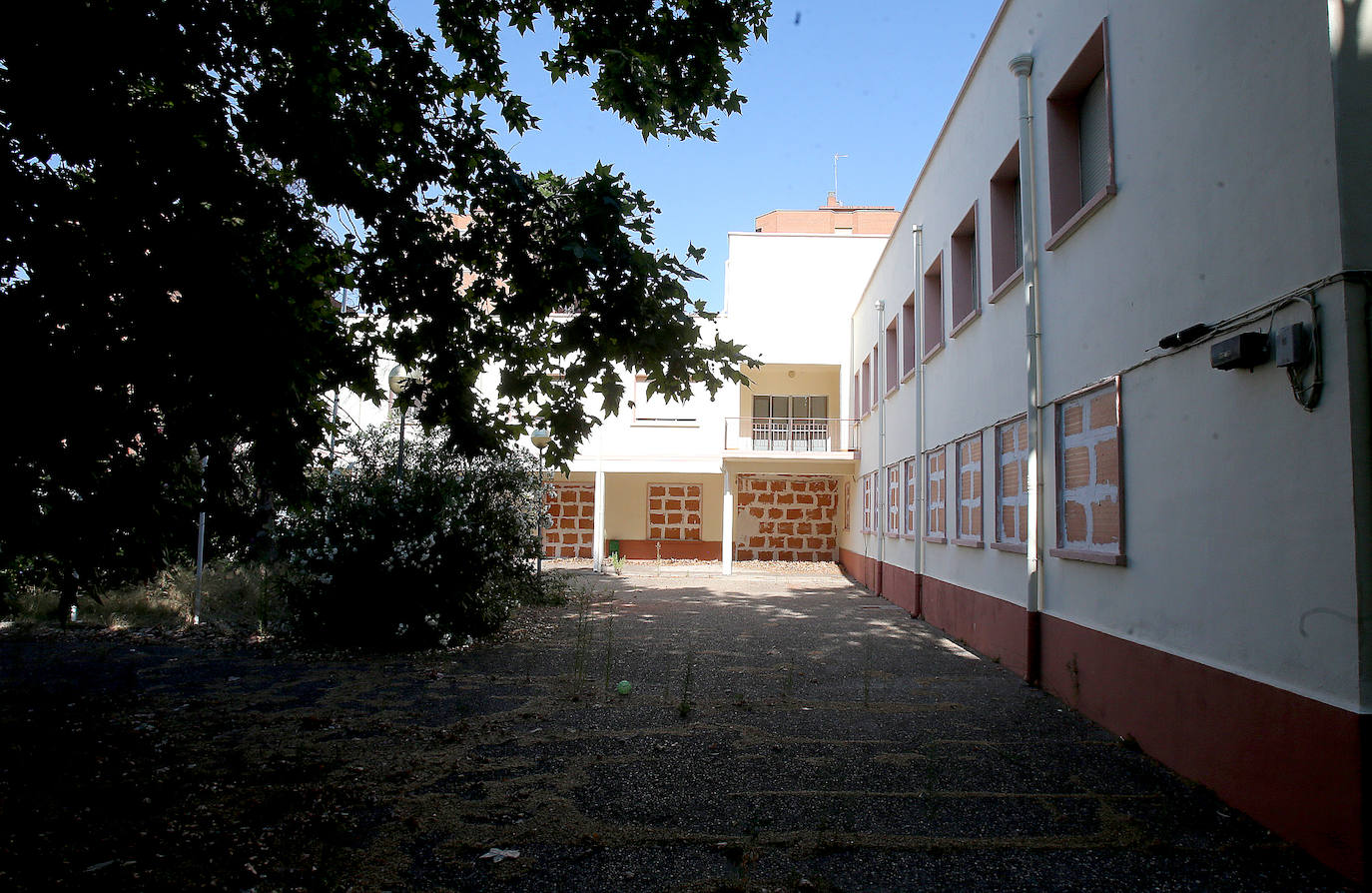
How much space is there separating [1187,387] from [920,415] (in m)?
7.94

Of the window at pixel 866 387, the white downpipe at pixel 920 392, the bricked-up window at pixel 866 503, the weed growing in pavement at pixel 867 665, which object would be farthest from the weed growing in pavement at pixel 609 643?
the window at pixel 866 387

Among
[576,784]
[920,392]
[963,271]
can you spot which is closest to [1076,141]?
[963,271]

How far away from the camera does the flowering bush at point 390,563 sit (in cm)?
842

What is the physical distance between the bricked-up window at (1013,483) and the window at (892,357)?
691 cm

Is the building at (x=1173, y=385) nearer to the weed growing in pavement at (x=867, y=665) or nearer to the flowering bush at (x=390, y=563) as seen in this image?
the weed growing in pavement at (x=867, y=665)

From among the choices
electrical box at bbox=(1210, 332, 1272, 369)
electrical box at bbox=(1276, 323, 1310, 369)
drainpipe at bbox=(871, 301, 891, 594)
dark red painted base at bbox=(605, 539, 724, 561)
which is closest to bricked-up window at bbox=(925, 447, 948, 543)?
drainpipe at bbox=(871, 301, 891, 594)

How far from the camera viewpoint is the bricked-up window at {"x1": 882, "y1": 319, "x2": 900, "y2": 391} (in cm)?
1562

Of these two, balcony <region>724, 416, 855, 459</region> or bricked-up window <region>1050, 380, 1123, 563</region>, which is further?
balcony <region>724, 416, 855, 459</region>

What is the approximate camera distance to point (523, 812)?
13.1 ft

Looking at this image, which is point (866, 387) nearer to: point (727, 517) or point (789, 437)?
point (727, 517)

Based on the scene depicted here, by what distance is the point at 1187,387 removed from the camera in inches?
189

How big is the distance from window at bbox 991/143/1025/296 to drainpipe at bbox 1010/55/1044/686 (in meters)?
0.95

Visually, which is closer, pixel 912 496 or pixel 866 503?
pixel 912 496

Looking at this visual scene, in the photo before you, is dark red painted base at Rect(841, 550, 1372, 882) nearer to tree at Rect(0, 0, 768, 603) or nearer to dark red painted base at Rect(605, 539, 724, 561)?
tree at Rect(0, 0, 768, 603)
